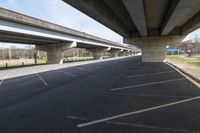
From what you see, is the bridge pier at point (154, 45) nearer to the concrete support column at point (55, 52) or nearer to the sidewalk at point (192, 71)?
the sidewalk at point (192, 71)

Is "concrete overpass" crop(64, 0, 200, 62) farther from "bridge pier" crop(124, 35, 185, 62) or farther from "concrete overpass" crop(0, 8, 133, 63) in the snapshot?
"concrete overpass" crop(0, 8, 133, 63)

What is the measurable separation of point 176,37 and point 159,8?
17.5 m

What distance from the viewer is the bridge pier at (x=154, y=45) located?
33331mm

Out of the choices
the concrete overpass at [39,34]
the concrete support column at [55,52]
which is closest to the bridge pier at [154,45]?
the concrete overpass at [39,34]

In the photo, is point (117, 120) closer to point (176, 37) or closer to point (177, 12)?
point (177, 12)

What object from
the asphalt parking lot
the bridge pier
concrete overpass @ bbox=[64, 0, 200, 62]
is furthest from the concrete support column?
the asphalt parking lot

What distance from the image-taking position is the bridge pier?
33.3 m

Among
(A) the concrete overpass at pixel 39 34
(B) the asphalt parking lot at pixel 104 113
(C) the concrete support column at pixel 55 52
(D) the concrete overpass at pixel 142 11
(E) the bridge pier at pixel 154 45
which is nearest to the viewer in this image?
(B) the asphalt parking lot at pixel 104 113

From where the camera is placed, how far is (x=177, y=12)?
548 inches

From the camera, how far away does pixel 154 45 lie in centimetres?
3509

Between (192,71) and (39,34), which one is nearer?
(192,71)

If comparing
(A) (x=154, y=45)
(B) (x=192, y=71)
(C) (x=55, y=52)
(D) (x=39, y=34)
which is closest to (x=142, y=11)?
(B) (x=192, y=71)

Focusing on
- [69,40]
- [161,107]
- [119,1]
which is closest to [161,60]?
[69,40]

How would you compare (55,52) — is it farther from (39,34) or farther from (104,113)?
(104,113)
